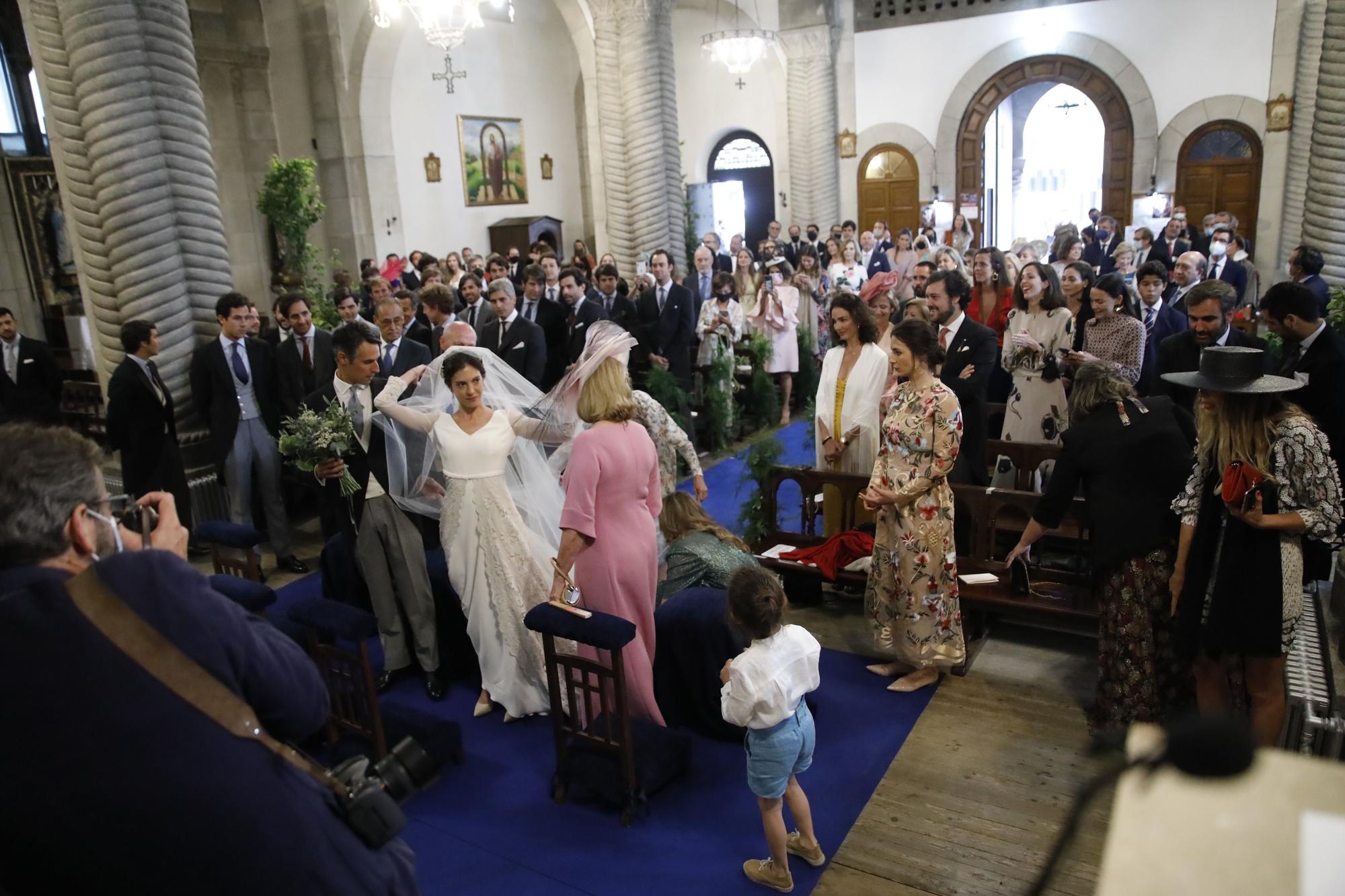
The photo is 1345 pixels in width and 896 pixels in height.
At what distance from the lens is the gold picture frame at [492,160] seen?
54.3ft

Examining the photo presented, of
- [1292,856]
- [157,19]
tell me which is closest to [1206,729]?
[1292,856]

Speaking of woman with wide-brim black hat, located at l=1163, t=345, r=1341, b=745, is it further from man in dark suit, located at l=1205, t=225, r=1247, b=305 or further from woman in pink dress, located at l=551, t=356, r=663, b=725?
man in dark suit, located at l=1205, t=225, r=1247, b=305

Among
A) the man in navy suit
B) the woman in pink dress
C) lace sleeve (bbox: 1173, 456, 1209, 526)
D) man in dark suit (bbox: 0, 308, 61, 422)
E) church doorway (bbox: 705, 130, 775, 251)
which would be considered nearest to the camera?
lace sleeve (bbox: 1173, 456, 1209, 526)

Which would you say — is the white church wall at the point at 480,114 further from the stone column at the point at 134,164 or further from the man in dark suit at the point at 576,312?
the stone column at the point at 134,164

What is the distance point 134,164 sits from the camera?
6246mm

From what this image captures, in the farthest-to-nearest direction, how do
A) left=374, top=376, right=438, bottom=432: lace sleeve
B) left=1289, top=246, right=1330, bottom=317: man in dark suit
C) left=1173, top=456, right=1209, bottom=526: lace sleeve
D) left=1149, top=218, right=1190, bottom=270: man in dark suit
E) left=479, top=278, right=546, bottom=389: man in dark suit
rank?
left=1149, top=218, right=1190, bottom=270: man in dark suit, left=479, top=278, right=546, bottom=389: man in dark suit, left=1289, top=246, right=1330, bottom=317: man in dark suit, left=374, top=376, right=438, bottom=432: lace sleeve, left=1173, top=456, right=1209, bottom=526: lace sleeve

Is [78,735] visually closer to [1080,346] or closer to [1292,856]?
[1292,856]

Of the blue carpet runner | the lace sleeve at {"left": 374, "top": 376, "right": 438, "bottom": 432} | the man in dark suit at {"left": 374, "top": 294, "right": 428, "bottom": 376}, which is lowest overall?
the blue carpet runner

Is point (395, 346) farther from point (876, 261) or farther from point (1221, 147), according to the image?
point (1221, 147)

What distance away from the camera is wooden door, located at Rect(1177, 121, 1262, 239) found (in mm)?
14648

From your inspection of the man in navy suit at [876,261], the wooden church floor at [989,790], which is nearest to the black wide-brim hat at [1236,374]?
the wooden church floor at [989,790]

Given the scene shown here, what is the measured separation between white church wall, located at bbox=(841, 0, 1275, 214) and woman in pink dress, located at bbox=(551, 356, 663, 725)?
47.8ft

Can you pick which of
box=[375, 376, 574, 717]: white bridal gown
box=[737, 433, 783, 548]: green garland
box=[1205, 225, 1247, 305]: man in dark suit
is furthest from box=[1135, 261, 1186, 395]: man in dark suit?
box=[375, 376, 574, 717]: white bridal gown

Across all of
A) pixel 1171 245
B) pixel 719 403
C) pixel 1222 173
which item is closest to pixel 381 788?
pixel 719 403
